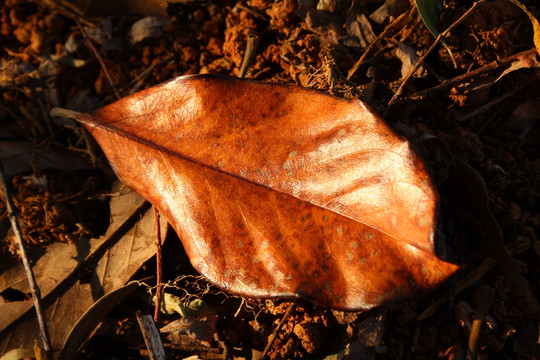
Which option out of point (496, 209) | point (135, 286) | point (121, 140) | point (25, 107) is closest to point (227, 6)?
point (121, 140)

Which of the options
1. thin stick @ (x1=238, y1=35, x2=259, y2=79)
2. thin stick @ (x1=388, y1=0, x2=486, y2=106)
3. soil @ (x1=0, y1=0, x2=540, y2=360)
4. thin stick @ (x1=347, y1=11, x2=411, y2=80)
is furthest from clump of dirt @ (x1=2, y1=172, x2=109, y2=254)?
thin stick @ (x1=388, y1=0, x2=486, y2=106)

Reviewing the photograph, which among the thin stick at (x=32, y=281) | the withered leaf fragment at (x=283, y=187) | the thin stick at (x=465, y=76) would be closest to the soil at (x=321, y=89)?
the thin stick at (x=465, y=76)

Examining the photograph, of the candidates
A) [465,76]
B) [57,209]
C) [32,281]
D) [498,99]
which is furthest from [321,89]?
[32,281]

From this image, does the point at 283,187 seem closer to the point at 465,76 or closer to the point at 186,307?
the point at 186,307

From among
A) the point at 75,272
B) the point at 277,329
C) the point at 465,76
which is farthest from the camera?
the point at 75,272

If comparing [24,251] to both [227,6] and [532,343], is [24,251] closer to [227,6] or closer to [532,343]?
[227,6]
